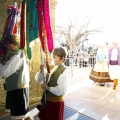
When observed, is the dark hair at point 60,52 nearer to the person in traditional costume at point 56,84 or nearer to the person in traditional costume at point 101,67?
the person in traditional costume at point 56,84

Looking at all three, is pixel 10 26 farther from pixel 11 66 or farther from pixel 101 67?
pixel 101 67

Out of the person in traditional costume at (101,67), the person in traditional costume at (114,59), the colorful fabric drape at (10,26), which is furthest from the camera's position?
the person in traditional costume at (101,67)

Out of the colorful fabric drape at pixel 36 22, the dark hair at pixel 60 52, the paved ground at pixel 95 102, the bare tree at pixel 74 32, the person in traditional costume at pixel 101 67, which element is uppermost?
the bare tree at pixel 74 32

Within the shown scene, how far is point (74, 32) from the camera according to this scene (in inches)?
435

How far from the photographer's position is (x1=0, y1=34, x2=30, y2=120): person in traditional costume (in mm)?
1681

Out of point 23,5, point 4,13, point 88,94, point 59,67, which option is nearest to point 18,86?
point 59,67

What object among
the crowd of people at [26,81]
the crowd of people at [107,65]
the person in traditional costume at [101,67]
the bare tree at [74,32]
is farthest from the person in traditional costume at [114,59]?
the bare tree at [74,32]

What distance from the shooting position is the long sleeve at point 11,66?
5.37 ft

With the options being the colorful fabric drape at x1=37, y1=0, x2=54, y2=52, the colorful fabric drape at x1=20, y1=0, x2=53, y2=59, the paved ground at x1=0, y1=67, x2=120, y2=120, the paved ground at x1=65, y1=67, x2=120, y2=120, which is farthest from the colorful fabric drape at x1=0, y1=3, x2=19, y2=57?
the paved ground at x1=65, y1=67, x2=120, y2=120

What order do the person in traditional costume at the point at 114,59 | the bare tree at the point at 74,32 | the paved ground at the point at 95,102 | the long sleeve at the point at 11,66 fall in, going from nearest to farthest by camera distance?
the long sleeve at the point at 11,66
the paved ground at the point at 95,102
the person in traditional costume at the point at 114,59
the bare tree at the point at 74,32

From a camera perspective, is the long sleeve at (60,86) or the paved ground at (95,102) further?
the paved ground at (95,102)

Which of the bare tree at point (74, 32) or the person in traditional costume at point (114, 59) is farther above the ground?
the bare tree at point (74, 32)

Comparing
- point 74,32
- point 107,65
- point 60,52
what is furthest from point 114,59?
point 74,32

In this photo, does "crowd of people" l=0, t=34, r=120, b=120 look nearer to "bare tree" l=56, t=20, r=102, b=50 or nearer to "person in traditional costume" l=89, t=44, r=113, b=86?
"person in traditional costume" l=89, t=44, r=113, b=86
